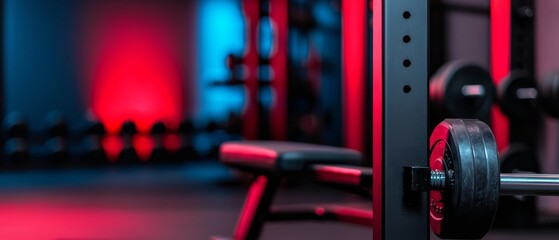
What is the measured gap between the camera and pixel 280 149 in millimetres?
1826

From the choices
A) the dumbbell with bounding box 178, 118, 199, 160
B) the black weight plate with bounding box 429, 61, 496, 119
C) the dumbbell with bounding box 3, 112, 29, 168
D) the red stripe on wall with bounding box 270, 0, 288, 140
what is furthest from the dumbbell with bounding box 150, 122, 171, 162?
the black weight plate with bounding box 429, 61, 496, 119

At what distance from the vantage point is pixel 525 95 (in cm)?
268

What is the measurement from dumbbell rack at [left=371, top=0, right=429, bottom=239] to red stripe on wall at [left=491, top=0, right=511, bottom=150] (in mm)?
1664

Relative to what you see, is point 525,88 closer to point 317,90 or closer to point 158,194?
point 158,194

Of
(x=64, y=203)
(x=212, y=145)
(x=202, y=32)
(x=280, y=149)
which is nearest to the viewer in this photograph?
(x=280, y=149)

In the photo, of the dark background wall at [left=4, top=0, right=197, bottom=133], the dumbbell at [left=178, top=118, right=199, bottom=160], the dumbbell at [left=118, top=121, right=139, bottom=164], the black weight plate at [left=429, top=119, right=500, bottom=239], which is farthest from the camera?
the dumbbell at [left=178, top=118, right=199, bottom=160]

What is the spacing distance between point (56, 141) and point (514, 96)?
3.78m

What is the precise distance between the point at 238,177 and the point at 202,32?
202 cm

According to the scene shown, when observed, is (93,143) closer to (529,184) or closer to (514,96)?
(514,96)

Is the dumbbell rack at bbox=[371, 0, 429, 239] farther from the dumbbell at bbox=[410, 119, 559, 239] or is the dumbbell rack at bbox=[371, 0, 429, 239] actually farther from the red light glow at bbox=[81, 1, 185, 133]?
the red light glow at bbox=[81, 1, 185, 133]

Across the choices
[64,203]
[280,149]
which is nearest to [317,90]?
[64,203]

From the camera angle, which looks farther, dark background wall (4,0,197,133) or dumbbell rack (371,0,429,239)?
dark background wall (4,0,197,133)

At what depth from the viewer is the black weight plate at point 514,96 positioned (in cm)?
265

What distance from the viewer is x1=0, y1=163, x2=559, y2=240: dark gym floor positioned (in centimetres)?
267
